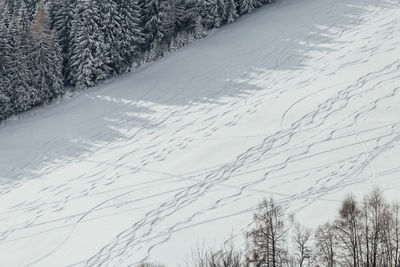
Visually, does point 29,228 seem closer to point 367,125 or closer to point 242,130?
point 242,130

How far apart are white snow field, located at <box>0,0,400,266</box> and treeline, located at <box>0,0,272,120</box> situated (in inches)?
58.3

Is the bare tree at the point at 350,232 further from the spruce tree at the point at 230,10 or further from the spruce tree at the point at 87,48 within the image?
the spruce tree at the point at 230,10

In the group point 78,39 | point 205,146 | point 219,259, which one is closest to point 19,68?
point 78,39

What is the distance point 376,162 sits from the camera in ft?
84.2

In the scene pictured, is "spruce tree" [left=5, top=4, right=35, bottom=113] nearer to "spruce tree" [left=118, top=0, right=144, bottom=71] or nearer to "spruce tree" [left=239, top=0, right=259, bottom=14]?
"spruce tree" [left=118, top=0, right=144, bottom=71]

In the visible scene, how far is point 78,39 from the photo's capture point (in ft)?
128

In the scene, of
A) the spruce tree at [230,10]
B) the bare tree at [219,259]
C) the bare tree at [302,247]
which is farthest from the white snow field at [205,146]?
the spruce tree at [230,10]

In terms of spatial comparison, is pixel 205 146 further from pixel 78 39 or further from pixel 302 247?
pixel 302 247

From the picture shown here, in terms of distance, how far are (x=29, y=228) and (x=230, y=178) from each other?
387 inches

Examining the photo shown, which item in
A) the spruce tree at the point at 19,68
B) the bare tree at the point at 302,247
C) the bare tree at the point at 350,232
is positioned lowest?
the bare tree at the point at 302,247

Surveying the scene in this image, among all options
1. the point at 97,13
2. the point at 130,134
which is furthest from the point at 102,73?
the point at 130,134

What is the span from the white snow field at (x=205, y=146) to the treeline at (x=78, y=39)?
58.3 inches

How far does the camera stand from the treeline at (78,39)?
37500 mm

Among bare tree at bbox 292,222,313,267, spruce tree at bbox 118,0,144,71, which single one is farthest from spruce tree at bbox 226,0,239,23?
bare tree at bbox 292,222,313,267
